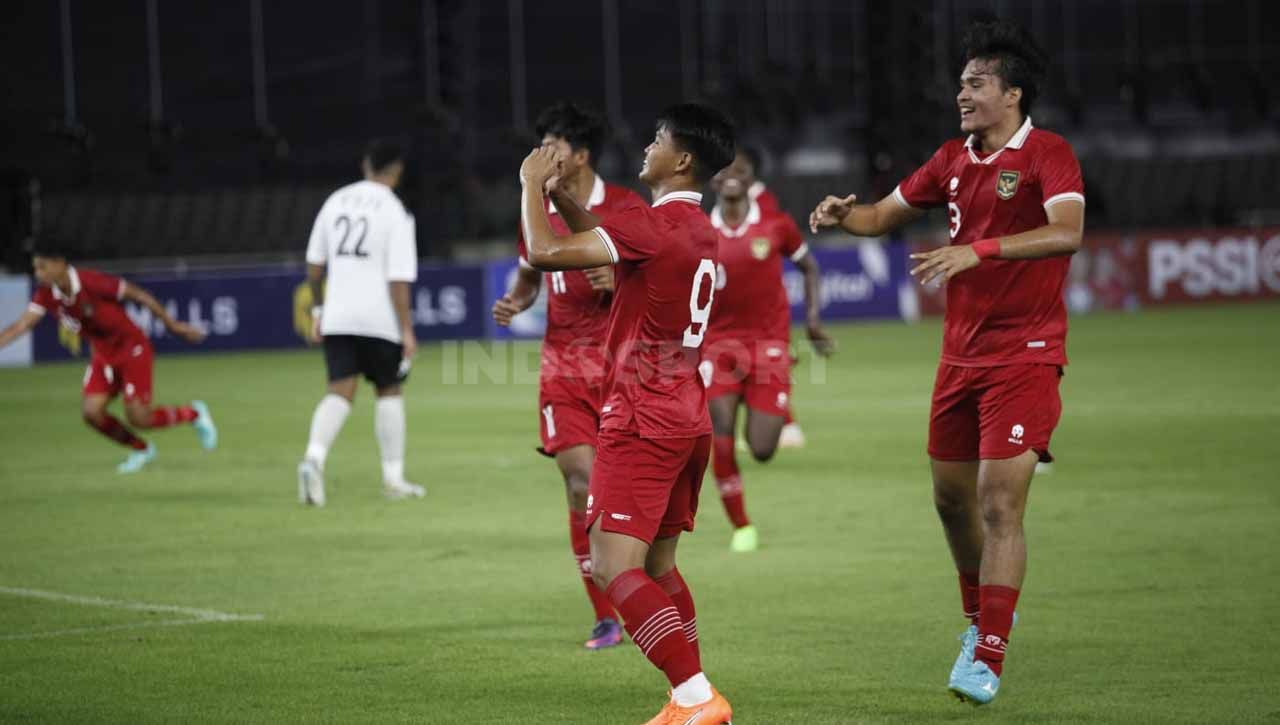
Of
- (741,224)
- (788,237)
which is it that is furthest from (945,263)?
(741,224)

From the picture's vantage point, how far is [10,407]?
67.7 ft

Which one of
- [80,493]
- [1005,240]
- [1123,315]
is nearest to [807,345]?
[1123,315]

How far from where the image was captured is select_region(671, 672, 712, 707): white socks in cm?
586

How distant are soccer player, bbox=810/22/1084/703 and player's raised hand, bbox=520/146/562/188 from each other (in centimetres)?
134

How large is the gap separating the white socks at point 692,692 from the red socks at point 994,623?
1189mm

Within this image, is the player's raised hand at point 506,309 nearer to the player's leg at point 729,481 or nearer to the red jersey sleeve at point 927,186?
the red jersey sleeve at point 927,186

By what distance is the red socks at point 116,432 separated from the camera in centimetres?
1462

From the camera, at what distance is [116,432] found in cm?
1474

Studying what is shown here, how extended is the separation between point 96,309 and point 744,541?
6752mm

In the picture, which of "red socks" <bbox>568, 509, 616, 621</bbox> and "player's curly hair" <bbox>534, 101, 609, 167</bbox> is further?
"player's curly hair" <bbox>534, 101, 609, 167</bbox>

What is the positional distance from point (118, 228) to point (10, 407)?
45.9ft

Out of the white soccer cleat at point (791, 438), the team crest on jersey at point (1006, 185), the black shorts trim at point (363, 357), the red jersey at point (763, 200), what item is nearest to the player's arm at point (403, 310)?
the black shorts trim at point (363, 357)

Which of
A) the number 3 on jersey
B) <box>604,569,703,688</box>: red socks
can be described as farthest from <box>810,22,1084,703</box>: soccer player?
<box>604,569,703,688</box>: red socks

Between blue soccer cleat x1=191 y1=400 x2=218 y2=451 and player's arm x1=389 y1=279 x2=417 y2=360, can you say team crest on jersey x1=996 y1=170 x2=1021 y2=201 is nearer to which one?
player's arm x1=389 y1=279 x2=417 y2=360
